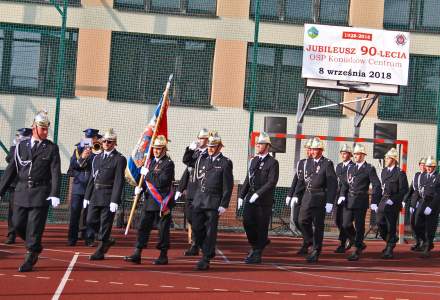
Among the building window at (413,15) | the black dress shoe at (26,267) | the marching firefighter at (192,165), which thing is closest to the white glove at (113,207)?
the black dress shoe at (26,267)

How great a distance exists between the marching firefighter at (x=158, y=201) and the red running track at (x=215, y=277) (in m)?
0.31

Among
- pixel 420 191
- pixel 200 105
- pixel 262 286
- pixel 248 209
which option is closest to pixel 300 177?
pixel 248 209

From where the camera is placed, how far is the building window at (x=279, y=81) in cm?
2891

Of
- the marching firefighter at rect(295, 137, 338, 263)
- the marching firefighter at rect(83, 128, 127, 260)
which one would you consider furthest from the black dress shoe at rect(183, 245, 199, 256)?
the marching firefighter at rect(83, 128, 127, 260)

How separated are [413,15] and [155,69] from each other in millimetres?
7989

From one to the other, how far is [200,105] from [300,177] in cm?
1069

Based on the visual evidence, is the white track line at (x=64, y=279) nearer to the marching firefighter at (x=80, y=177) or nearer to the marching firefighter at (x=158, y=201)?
the marching firefighter at (x=158, y=201)

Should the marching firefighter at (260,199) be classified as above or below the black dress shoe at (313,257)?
above

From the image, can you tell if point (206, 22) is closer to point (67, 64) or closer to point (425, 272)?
point (67, 64)

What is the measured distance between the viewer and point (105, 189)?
1559cm

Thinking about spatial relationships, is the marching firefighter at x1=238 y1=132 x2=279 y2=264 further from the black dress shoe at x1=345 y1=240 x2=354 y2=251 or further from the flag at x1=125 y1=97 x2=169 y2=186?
the black dress shoe at x1=345 y1=240 x2=354 y2=251

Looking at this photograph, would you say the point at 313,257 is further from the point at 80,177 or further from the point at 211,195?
the point at 80,177

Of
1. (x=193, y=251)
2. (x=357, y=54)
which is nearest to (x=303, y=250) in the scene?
(x=193, y=251)

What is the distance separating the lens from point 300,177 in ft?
60.3
